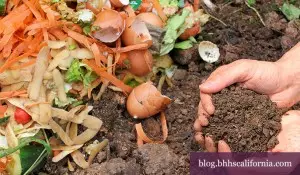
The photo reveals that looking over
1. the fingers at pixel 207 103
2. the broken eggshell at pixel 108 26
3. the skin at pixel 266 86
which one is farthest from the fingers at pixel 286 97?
the broken eggshell at pixel 108 26

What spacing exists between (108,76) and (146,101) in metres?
0.20

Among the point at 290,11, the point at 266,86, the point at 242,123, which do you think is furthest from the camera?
the point at 290,11

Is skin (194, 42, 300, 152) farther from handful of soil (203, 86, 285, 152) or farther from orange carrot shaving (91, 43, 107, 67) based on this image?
orange carrot shaving (91, 43, 107, 67)

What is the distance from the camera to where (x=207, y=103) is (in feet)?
8.19

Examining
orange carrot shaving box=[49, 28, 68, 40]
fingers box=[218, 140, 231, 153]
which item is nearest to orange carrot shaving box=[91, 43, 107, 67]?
orange carrot shaving box=[49, 28, 68, 40]

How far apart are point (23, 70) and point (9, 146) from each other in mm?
326

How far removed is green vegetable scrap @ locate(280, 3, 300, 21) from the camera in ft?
10.5

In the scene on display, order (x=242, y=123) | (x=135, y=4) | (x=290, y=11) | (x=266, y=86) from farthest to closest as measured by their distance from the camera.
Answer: (x=290, y=11)
(x=135, y=4)
(x=266, y=86)
(x=242, y=123)

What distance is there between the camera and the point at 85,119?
2664mm

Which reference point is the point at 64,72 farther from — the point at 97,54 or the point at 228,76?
the point at 228,76

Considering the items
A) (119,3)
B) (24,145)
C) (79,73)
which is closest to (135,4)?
(119,3)

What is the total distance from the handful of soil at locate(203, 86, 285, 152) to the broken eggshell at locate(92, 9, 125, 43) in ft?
1.73

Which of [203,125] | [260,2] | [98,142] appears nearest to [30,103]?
[98,142]

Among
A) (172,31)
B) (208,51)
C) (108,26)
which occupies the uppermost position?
(108,26)
